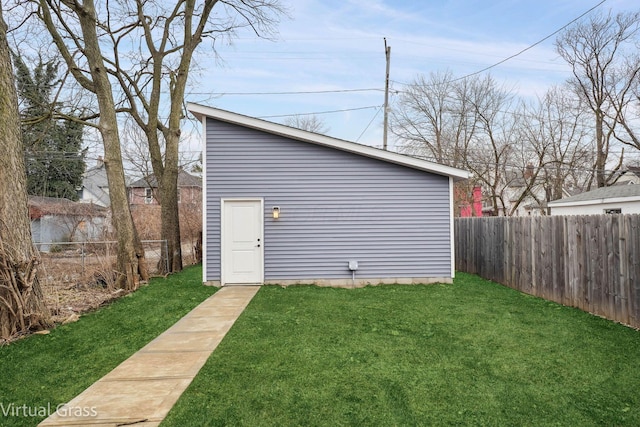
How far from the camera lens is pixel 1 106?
15.2 feet

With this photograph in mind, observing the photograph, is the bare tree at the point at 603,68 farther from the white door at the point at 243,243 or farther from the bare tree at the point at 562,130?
the white door at the point at 243,243

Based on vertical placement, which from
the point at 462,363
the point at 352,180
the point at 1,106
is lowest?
the point at 462,363

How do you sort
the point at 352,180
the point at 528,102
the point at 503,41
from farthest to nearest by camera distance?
1. the point at 528,102
2. the point at 503,41
3. the point at 352,180

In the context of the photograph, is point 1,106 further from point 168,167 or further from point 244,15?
point 244,15

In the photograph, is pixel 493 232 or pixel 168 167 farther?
pixel 168 167

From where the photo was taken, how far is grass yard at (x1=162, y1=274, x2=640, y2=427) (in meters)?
2.62

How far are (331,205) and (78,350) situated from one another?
16.7 ft

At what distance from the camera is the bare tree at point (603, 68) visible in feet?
60.0

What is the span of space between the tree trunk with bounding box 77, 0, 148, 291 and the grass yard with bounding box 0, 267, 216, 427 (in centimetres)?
109

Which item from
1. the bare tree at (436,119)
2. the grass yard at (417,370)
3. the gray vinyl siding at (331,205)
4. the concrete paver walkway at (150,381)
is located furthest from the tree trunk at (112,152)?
the bare tree at (436,119)

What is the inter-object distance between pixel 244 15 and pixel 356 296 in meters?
8.97

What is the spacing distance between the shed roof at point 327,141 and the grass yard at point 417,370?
316 centimetres

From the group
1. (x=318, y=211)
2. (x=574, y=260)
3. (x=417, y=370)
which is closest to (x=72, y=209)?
(x=318, y=211)

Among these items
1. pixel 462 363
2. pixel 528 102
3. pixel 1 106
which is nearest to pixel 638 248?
pixel 462 363
